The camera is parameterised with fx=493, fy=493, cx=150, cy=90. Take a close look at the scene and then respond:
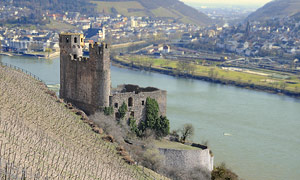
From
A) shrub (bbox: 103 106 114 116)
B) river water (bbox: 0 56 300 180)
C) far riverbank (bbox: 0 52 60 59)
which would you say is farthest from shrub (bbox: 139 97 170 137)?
far riverbank (bbox: 0 52 60 59)

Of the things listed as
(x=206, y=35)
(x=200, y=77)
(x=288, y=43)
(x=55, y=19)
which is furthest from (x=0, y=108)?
(x=55, y=19)

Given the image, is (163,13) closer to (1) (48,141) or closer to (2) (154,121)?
(2) (154,121)

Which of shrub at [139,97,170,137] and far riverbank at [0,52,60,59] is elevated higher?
shrub at [139,97,170,137]

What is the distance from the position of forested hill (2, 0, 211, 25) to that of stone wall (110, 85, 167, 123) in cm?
6339

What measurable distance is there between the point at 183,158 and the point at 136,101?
1.83m

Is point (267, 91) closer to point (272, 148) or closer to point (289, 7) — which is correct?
point (272, 148)

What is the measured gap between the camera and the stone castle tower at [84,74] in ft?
→ 37.3

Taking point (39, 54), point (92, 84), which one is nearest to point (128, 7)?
point (39, 54)

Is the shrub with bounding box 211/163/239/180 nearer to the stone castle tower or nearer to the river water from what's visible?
the river water

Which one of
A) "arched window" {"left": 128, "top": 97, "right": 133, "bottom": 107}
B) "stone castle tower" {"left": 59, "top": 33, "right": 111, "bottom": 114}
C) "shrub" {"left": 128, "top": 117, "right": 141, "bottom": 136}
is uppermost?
"stone castle tower" {"left": 59, "top": 33, "right": 111, "bottom": 114}

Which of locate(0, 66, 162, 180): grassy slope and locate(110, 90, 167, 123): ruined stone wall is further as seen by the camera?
locate(110, 90, 167, 123): ruined stone wall

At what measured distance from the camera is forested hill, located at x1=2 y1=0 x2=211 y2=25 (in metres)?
80.1

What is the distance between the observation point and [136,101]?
468 inches

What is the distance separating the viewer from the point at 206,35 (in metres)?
62.7
